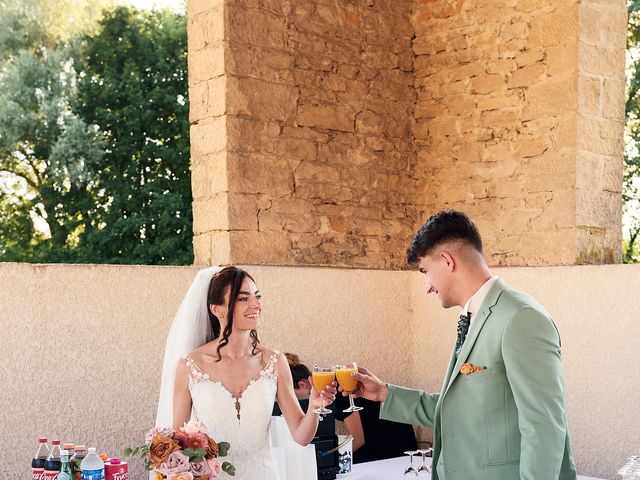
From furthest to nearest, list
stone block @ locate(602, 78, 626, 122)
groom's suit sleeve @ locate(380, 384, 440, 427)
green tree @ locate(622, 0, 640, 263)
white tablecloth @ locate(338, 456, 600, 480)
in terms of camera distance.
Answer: green tree @ locate(622, 0, 640, 263) → stone block @ locate(602, 78, 626, 122) → white tablecloth @ locate(338, 456, 600, 480) → groom's suit sleeve @ locate(380, 384, 440, 427)

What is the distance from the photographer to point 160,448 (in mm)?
2703

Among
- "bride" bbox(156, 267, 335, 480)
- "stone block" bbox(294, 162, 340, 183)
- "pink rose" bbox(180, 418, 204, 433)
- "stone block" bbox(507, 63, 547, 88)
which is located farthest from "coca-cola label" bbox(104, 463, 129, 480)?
"stone block" bbox(507, 63, 547, 88)

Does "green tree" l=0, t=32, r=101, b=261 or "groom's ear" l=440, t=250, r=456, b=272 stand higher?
"green tree" l=0, t=32, r=101, b=261

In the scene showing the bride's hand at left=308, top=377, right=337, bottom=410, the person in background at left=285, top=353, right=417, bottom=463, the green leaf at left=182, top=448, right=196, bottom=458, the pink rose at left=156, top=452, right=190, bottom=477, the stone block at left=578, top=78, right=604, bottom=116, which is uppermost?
the stone block at left=578, top=78, right=604, bottom=116

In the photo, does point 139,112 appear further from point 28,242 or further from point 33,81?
point 28,242

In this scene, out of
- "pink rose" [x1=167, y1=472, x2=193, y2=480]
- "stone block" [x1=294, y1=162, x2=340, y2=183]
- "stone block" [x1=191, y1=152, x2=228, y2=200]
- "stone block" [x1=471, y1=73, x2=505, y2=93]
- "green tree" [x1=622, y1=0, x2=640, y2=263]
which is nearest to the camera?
"pink rose" [x1=167, y1=472, x2=193, y2=480]

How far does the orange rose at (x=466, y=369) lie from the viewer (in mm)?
2699

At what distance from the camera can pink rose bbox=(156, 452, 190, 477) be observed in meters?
2.68

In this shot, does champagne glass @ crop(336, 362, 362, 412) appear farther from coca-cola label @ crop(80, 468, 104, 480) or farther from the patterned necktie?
coca-cola label @ crop(80, 468, 104, 480)

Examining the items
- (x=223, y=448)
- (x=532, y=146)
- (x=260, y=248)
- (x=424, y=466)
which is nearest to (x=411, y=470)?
(x=424, y=466)

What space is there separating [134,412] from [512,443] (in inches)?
101

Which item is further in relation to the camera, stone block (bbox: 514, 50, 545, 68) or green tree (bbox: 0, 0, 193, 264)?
green tree (bbox: 0, 0, 193, 264)

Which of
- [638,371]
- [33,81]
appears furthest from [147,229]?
[638,371]

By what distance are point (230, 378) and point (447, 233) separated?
1.24m
